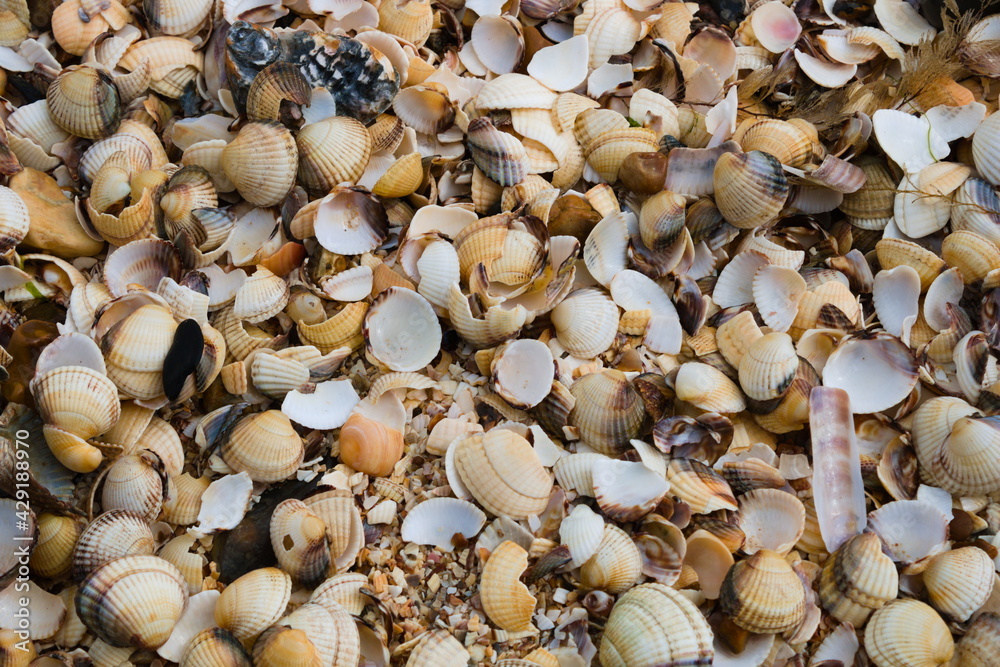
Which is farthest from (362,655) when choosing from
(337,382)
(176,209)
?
(176,209)

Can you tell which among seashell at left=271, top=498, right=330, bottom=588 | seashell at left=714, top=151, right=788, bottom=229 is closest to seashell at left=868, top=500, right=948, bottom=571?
seashell at left=714, top=151, right=788, bottom=229

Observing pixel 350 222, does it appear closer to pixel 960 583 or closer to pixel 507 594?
pixel 507 594

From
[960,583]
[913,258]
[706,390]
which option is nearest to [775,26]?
[913,258]

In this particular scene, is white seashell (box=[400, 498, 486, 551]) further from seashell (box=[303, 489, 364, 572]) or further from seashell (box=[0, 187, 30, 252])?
seashell (box=[0, 187, 30, 252])

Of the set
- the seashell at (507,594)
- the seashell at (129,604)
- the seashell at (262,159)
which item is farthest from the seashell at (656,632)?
the seashell at (262,159)

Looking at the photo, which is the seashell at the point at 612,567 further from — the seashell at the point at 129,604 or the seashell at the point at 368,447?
the seashell at the point at 129,604
